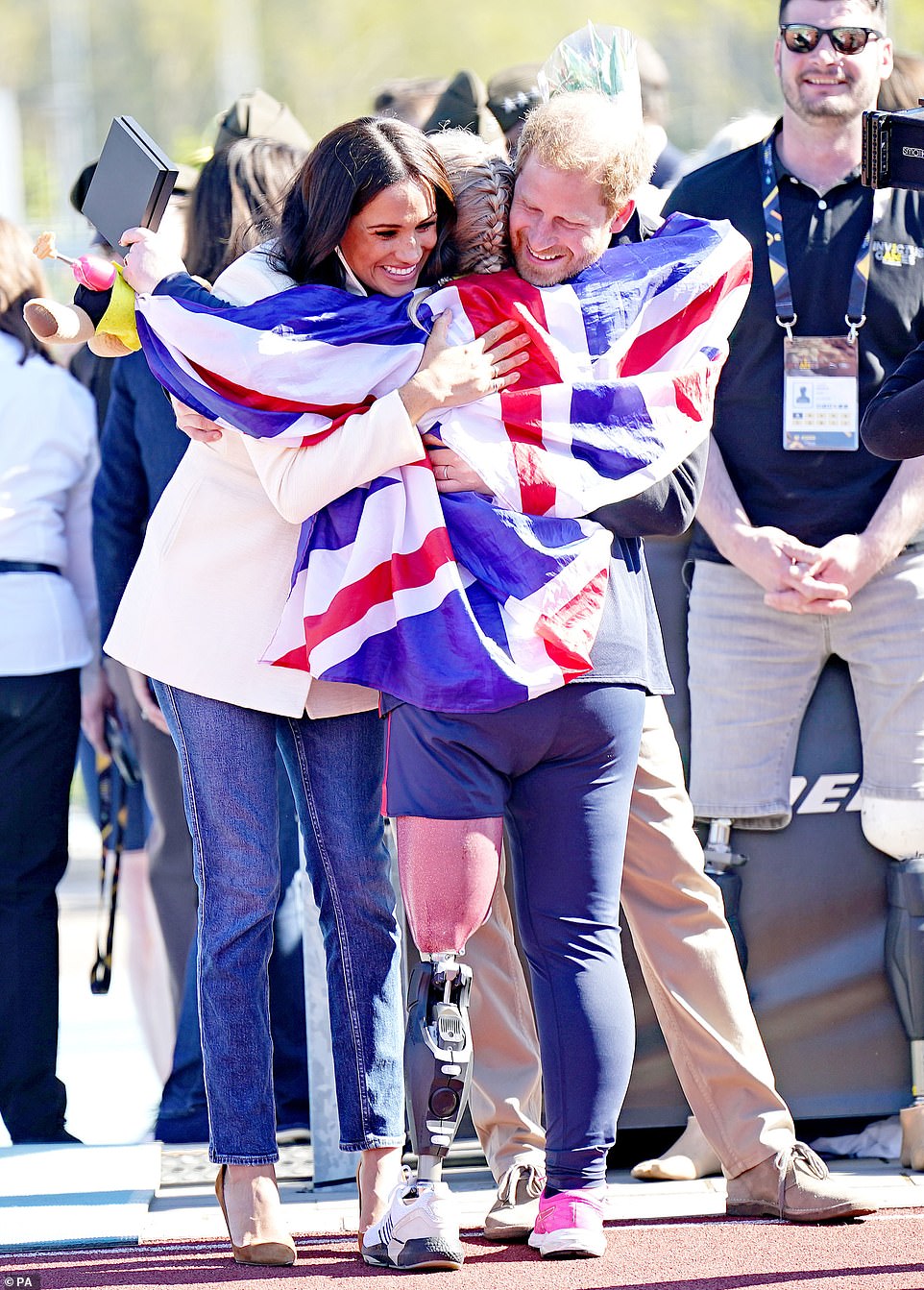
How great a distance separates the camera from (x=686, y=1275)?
2.72m

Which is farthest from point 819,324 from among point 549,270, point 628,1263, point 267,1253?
point 267,1253

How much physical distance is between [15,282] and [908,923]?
221 centimetres

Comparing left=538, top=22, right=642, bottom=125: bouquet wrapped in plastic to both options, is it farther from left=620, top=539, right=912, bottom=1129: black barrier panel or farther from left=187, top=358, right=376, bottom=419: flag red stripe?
left=620, top=539, right=912, bottom=1129: black barrier panel

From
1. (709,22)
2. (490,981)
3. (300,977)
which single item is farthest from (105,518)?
(709,22)

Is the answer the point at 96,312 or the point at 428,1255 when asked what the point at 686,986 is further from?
the point at 96,312

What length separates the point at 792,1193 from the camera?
301 cm

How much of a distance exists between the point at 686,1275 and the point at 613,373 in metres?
1.31

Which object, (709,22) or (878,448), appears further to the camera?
(709,22)

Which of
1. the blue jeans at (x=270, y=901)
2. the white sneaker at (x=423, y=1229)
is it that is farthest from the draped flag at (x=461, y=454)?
the white sneaker at (x=423, y=1229)

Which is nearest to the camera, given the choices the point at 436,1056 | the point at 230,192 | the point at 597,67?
the point at 436,1056

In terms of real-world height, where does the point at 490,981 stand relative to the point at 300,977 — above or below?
above

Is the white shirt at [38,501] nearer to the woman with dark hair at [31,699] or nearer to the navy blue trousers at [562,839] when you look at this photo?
the woman with dark hair at [31,699]

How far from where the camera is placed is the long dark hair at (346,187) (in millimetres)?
2729

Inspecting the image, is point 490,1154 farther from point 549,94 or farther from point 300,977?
point 549,94
